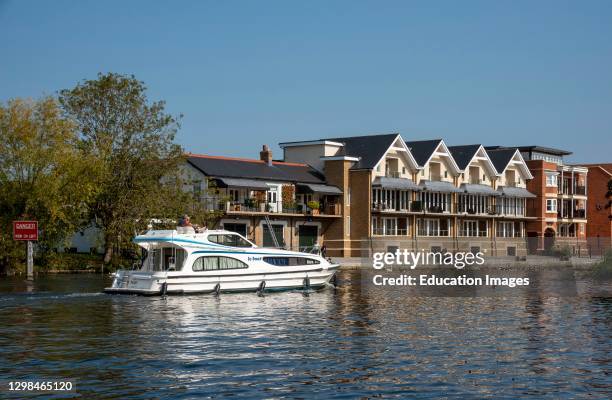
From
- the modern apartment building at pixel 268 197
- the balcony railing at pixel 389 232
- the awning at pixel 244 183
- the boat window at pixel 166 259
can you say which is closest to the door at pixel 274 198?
the modern apartment building at pixel 268 197

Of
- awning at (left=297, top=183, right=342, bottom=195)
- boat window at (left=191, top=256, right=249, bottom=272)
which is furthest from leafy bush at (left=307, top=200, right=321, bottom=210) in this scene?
boat window at (left=191, top=256, right=249, bottom=272)

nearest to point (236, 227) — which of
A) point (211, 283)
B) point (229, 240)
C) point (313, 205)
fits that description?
point (313, 205)

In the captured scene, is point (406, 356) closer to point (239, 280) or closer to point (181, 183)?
point (239, 280)

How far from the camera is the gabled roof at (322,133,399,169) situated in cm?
9019

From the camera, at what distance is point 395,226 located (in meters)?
93.2

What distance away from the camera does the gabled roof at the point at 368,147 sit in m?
90.2

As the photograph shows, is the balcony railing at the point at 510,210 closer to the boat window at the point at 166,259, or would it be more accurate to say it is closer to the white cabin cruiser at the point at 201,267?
the white cabin cruiser at the point at 201,267

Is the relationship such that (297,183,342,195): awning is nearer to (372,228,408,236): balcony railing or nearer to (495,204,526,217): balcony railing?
(372,228,408,236): balcony railing

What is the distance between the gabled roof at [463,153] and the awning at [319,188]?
20.3 m

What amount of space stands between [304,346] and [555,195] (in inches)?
3662

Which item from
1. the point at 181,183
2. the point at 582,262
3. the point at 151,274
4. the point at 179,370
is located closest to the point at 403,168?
the point at 582,262

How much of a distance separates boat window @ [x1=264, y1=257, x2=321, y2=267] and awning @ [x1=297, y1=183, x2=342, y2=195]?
122ft

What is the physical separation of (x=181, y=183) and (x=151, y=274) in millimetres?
26821

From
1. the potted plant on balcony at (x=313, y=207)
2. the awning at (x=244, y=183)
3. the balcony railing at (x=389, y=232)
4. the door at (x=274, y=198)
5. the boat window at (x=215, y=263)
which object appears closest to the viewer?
the boat window at (x=215, y=263)
